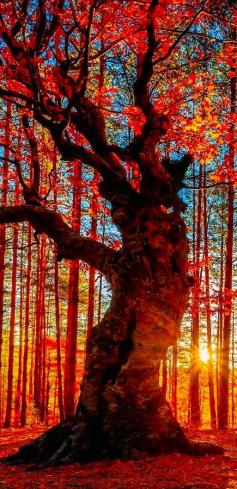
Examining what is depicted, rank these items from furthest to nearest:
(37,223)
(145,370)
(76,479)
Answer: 1. (37,223)
2. (145,370)
3. (76,479)

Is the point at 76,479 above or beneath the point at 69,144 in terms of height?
beneath

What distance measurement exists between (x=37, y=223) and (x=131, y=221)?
1921mm

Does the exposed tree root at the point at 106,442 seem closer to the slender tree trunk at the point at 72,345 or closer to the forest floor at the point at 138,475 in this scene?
the forest floor at the point at 138,475

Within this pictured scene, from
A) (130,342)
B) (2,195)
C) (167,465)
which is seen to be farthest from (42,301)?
Result: (167,465)

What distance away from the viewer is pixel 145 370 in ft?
21.7

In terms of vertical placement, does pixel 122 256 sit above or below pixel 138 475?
above

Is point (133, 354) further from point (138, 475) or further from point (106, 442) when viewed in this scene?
point (138, 475)

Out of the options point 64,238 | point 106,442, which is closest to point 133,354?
point 106,442

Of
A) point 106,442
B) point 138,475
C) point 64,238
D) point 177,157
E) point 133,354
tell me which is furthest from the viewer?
point 177,157

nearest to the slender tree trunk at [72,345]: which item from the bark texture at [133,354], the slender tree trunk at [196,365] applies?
the slender tree trunk at [196,365]

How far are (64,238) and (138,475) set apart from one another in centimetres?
418

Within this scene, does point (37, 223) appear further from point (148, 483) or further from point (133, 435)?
point (148, 483)

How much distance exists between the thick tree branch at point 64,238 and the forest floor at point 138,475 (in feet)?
9.56

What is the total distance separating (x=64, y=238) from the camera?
811cm
